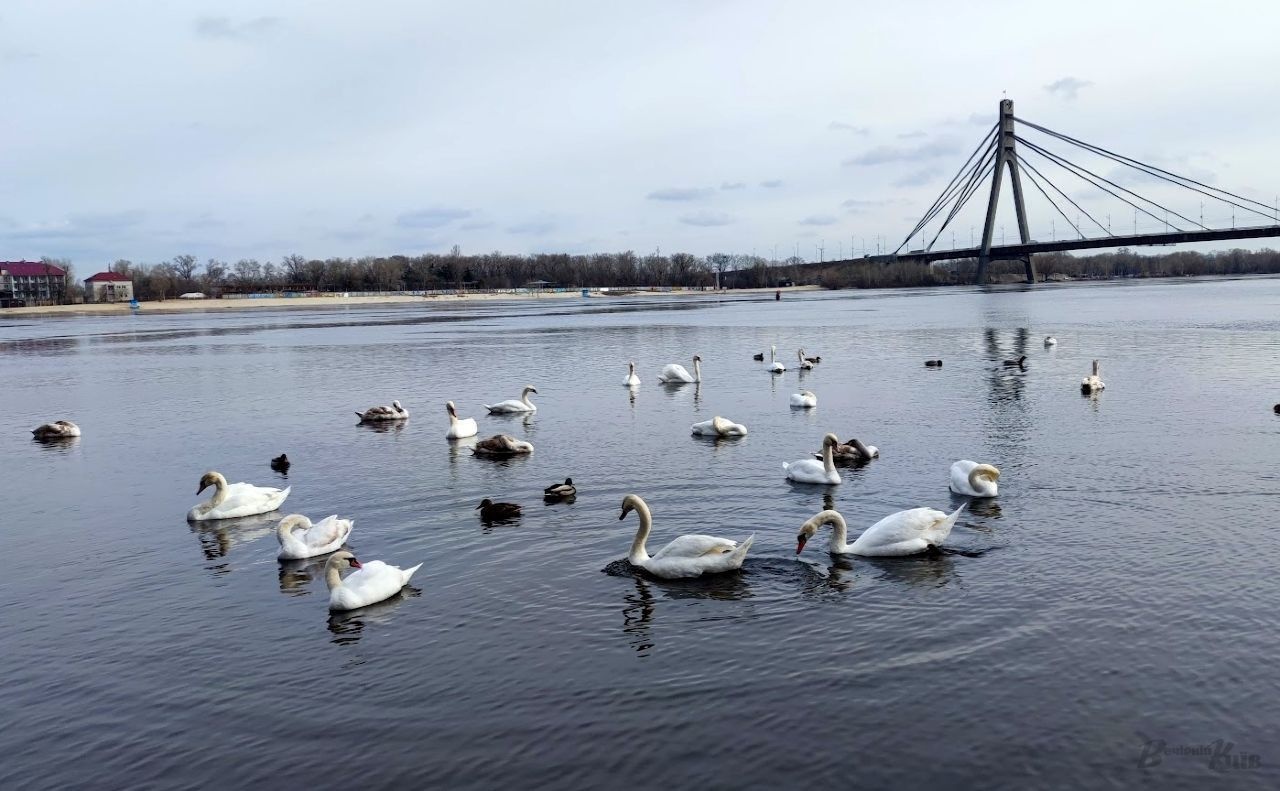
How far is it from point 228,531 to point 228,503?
70 cm

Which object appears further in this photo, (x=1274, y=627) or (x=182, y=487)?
(x=182, y=487)

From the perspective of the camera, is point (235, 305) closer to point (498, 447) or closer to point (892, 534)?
point (498, 447)

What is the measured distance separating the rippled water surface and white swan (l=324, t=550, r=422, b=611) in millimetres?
202

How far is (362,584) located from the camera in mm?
Result: 11055

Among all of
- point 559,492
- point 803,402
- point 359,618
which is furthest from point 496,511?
point 803,402

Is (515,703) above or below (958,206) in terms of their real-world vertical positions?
below

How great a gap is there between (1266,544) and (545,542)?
28.4ft

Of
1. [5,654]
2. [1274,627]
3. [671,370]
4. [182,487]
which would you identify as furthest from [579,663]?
[671,370]

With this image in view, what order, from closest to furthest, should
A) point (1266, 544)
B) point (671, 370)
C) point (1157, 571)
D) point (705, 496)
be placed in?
point (1157, 571) → point (1266, 544) → point (705, 496) → point (671, 370)

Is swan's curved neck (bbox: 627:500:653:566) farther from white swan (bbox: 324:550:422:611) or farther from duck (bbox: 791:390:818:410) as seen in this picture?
duck (bbox: 791:390:818:410)

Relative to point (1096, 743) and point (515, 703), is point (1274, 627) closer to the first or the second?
point (1096, 743)

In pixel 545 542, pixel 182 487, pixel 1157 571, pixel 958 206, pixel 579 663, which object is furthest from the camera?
pixel 958 206

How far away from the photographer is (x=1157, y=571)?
1122 cm

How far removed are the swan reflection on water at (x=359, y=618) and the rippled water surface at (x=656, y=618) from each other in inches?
2.1
